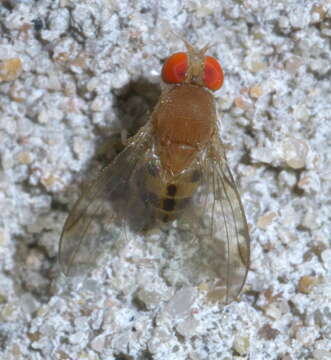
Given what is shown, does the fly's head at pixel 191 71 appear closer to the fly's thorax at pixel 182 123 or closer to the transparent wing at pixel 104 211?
the fly's thorax at pixel 182 123

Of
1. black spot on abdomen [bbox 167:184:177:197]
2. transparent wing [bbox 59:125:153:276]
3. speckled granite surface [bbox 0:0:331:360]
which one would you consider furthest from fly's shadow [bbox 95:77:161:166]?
black spot on abdomen [bbox 167:184:177:197]

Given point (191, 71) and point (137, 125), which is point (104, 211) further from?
point (191, 71)

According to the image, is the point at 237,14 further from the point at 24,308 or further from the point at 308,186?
the point at 24,308

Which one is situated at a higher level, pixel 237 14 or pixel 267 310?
pixel 237 14

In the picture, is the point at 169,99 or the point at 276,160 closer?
the point at 169,99

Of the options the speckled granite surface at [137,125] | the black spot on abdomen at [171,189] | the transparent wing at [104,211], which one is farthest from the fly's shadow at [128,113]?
the black spot on abdomen at [171,189]

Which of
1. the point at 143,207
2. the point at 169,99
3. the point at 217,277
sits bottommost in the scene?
the point at 217,277

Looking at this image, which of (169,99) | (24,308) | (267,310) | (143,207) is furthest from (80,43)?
(267,310)
